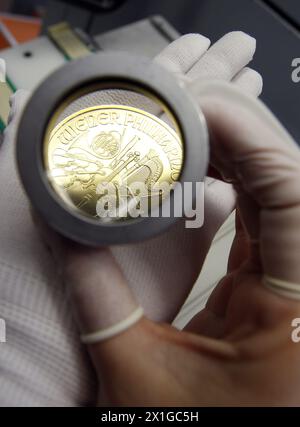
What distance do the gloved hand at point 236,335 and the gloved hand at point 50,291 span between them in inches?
1.8

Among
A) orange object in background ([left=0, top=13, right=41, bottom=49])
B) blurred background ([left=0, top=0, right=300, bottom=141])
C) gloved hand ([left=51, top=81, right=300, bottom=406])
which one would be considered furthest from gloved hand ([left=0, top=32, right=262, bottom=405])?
orange object in background ([left=0, top=13, right=41, bottom=49])

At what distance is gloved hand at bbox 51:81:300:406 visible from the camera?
2.03ft

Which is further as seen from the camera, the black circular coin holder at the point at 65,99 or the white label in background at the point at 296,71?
the white label in background at the point at 296,71

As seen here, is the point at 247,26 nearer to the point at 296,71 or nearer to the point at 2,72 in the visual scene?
the point at 296,71

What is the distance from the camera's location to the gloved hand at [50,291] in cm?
72

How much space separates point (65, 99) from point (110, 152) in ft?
0.43

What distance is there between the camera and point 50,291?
28.8 inches

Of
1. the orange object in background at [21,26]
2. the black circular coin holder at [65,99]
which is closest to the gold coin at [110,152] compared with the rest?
the black circular coin holder at [65,99]

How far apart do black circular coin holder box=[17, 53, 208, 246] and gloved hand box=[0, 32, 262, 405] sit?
81 millimetres

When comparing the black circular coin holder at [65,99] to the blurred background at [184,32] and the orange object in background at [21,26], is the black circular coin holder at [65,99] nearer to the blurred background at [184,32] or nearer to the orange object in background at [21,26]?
the blurred background at [184,32]

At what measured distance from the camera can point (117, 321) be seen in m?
0.62

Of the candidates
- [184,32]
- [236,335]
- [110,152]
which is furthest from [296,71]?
[236,335]

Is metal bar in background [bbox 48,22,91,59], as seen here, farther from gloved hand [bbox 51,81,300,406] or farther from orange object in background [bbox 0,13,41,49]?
orange object in background [bbox 0,13,41,49]
